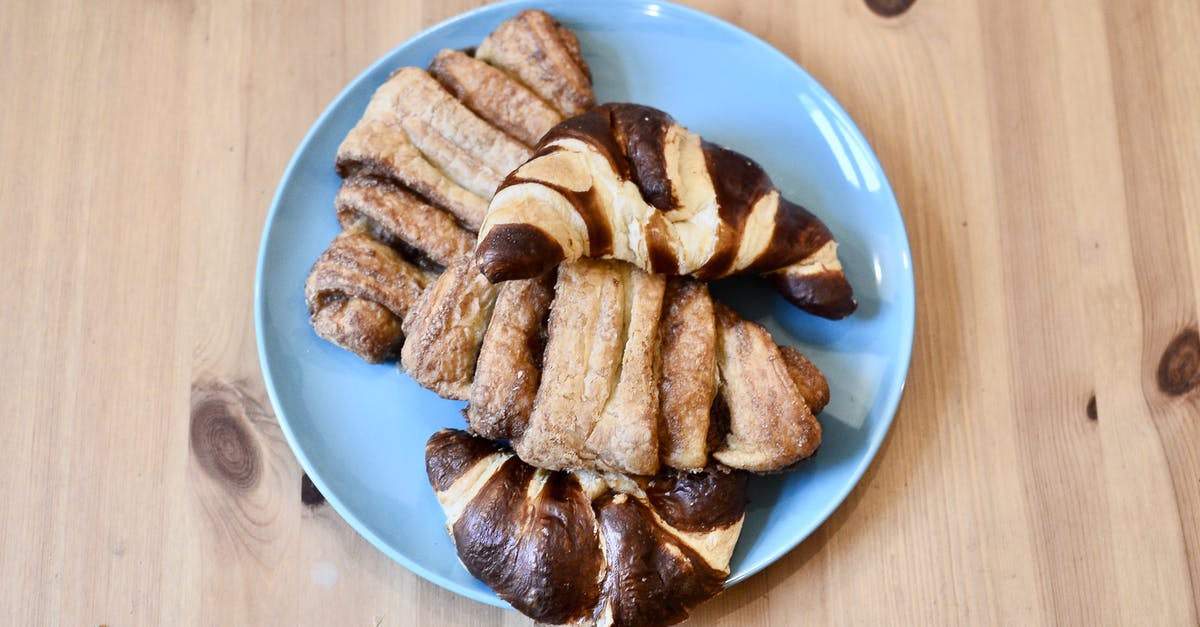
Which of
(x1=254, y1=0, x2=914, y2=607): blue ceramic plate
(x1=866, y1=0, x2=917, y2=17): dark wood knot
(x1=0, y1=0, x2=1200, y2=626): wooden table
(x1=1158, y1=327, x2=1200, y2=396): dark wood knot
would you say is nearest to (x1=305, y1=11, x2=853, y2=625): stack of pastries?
(x1=254, y1=0, x2=914, y2=607): blue ceramic plate

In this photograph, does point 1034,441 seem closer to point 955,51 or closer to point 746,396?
point 746,396

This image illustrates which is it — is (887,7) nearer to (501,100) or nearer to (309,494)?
(501,100)

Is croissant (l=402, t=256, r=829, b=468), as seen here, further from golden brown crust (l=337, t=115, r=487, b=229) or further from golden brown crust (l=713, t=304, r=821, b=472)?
golden brown crust (l=337, t=115, r=487, b=229)

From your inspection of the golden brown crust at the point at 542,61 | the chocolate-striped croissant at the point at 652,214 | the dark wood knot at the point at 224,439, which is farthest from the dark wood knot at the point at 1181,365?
the dark wood knot at the point at 224,439

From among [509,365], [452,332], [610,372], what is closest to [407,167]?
[452,332]

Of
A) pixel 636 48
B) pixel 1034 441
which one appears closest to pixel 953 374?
pixel 1034 441
